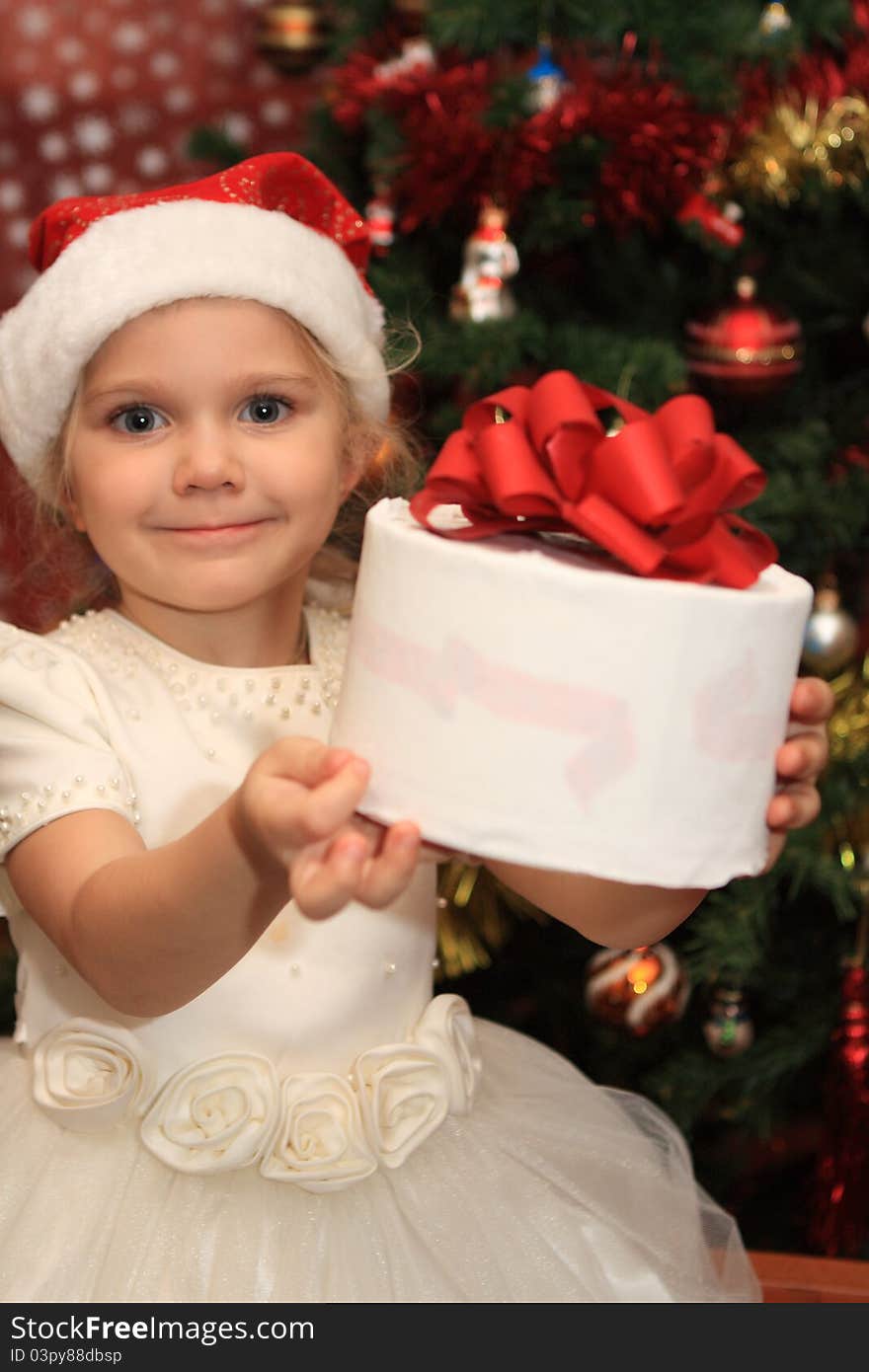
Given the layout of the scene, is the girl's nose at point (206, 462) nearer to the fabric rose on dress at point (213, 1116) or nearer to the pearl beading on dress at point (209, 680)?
the pearl beading on dress at point (209, 680)

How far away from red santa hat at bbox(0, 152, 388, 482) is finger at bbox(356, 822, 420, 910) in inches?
20.4

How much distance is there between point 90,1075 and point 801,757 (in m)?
0.58

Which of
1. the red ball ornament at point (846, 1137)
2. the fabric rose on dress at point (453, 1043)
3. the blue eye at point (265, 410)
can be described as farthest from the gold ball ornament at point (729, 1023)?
the blue eye at point (265, 410)

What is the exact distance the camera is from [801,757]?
96cm

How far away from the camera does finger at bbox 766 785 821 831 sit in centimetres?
96

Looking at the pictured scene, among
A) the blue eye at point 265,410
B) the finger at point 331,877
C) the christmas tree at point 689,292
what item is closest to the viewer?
Result: the finger at point 331,877

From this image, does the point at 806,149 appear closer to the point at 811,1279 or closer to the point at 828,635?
the point at 828,635

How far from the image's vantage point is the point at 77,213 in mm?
1184

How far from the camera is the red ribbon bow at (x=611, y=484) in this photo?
2.69ft

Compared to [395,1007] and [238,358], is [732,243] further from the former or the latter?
[395,1007]

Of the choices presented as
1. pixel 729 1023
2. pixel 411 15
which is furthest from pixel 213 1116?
pixel 411 15

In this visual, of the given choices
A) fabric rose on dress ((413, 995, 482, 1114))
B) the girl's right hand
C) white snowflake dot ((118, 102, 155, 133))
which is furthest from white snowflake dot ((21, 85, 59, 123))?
the girl's right hand

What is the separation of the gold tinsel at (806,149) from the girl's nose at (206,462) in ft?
2.43

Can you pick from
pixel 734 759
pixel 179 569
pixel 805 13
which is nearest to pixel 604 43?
pixel 805 13
